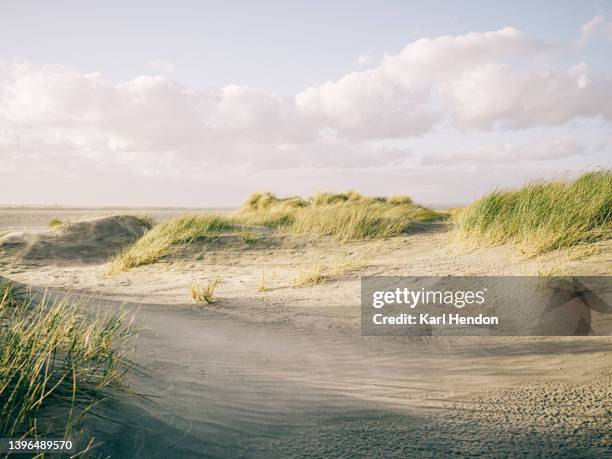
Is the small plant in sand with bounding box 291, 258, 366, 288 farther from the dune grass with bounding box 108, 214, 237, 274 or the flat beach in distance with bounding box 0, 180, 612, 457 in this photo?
the dune grass with bounding box 108, 214, 237, 274

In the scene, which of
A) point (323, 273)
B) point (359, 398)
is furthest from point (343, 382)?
point (323, 273)

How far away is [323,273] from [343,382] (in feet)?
12.6

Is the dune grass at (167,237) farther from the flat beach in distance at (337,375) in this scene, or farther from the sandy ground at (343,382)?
the sandy ground at (343,382)

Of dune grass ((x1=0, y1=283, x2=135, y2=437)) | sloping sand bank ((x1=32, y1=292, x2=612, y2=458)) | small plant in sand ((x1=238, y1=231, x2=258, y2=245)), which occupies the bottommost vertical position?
sloping sand bank ((x1=32, y1=292, x2=612, y2=458))

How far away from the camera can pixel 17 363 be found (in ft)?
7.05

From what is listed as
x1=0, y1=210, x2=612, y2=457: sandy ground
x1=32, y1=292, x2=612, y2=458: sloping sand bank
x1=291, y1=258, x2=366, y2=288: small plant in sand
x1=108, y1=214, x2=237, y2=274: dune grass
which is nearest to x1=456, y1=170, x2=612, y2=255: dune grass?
x1=0, y1=210, x2=612, y2=457: sandy ground

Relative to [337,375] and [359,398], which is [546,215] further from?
Answer: [359,398]

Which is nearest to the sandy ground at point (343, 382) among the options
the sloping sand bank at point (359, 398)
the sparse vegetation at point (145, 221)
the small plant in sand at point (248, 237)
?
the sloping sand bank at point (359, 398)

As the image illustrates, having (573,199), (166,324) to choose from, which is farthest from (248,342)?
(573,199)

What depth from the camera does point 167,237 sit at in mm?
10062

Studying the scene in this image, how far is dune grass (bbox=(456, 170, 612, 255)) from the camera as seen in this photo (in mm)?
6062

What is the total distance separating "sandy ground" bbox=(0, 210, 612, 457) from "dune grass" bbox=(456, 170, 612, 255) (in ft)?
1.14

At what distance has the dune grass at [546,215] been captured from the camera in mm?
6062

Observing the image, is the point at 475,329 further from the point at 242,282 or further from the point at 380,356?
the point at 242,282
